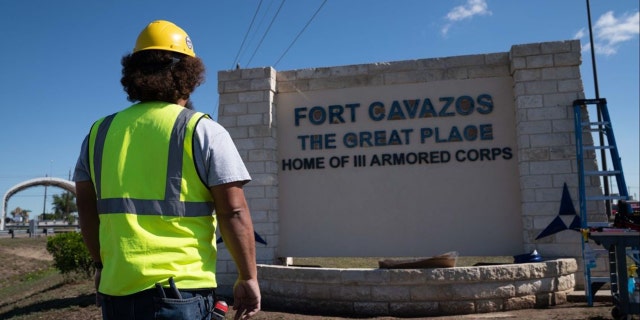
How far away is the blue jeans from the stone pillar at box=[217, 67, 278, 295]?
644cm

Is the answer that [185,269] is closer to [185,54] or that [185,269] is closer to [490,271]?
[185,54]

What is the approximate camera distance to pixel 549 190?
7.53m

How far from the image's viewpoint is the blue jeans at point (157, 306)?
185 cm

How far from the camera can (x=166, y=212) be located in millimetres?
1932

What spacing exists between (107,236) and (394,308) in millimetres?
5255

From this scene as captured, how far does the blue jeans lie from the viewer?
1.85 meters

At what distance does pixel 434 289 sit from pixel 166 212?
531 centimetres

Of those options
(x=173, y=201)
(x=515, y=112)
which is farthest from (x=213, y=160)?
(x=515, y=112)

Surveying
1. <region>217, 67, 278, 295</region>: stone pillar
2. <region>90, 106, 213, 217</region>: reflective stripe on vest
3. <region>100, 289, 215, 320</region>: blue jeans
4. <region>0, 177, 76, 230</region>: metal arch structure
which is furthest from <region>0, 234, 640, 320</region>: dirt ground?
<region>0, 177, 76, 230</region>: metal arch structure

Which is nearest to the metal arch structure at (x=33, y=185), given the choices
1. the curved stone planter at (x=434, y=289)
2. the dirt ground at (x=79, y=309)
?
the dirt ground at (x=79, y=309)

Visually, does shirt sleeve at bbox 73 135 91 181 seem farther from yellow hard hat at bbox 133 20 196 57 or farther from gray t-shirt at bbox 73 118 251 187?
gray t-shirt at bbox 73 118 251 187

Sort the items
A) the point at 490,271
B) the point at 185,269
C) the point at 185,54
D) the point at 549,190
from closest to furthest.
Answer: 1. the point at 185,269
2. the point at 185,54
3. the point at 490,271
4. the point at 549,190

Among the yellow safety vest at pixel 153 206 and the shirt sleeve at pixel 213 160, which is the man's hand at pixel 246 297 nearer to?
the yellow safety vest at pixel 153 206

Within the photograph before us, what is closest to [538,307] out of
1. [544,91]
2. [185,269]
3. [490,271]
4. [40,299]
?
[490,271]
